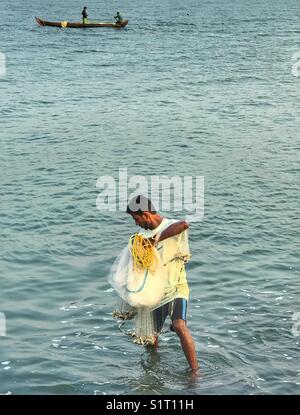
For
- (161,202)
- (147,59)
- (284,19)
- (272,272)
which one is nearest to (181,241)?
(272,272)

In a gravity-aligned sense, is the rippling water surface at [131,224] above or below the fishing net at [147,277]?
below

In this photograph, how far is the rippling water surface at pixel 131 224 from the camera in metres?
10.5

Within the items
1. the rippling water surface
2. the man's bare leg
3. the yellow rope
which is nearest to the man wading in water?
the man's bare leg

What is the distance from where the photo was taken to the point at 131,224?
17.6 m

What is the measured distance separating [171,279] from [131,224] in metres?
7.77

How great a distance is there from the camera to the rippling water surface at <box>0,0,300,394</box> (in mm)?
10492

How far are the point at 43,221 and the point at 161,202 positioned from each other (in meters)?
3.17

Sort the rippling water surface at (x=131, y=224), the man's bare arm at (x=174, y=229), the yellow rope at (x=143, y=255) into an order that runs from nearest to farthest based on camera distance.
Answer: the man's bare arm at (x=174, y=229) → the yellow rope at (x=143, y=255) → the rippling water surface at (x=131, y=224)

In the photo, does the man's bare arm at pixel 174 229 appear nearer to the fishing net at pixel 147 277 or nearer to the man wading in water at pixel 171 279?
the man wading in water at pixel 171 279

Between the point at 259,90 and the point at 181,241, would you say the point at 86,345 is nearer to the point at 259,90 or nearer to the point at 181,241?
the point at 181,241

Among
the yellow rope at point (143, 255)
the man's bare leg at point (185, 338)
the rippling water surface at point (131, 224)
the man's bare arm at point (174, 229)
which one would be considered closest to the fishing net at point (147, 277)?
the yellow rope at point (143, 255)

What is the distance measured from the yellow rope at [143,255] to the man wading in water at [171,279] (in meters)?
0.10

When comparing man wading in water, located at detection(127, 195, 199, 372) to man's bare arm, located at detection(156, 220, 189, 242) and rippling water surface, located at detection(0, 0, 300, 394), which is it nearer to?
man's bare arm, located at detection(156, 220, 189, 242)

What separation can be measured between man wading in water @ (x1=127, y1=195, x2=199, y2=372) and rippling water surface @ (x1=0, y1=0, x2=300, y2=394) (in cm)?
59
